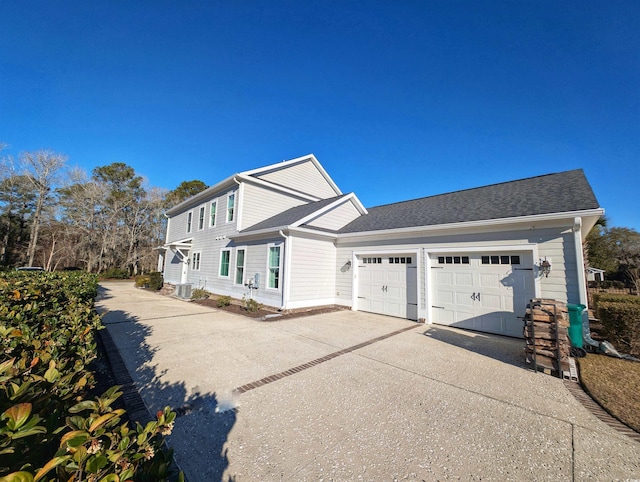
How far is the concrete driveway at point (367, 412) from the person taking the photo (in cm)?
249

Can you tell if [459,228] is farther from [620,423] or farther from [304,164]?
[304,164]

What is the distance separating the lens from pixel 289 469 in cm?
240

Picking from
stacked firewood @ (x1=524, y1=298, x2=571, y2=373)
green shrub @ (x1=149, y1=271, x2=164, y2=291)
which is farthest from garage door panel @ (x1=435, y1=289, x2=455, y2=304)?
green shrub @ (x1=149, y1=271, x2=164, y2=291)

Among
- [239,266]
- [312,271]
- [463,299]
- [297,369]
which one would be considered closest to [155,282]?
[239,266]

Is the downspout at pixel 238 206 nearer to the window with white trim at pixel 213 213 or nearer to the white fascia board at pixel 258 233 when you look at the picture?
the white fascia board at pixel 258 233

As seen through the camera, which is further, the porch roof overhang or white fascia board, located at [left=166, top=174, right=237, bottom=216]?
the porch roof overhang

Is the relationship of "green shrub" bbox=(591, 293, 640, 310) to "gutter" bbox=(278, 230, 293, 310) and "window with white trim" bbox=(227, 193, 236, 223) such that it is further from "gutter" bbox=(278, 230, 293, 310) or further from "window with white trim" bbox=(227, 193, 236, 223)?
"window with white trim" bbox=(227, 193, 236, 223)

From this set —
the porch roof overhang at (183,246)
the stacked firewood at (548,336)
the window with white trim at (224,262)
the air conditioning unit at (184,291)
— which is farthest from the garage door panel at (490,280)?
the porch roof overhang at (183,246)

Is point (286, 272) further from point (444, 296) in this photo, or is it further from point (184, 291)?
point (184, 291)

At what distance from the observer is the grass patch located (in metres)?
3.45

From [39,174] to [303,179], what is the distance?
27.6 meters

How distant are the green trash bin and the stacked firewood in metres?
0.99

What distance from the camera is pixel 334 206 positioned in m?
11.7

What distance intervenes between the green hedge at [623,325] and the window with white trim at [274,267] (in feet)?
30.4
